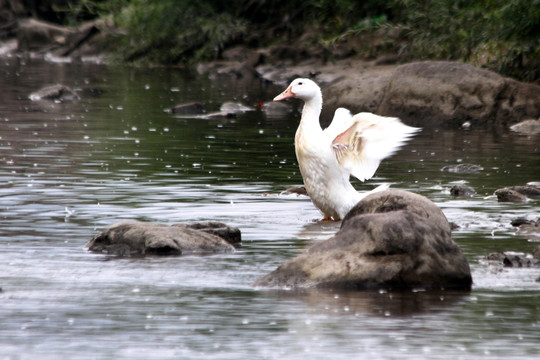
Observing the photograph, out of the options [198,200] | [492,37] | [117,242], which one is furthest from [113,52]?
[117,242]

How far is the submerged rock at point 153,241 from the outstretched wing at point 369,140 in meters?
2.36

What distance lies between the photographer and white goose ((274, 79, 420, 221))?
1176 centimetres

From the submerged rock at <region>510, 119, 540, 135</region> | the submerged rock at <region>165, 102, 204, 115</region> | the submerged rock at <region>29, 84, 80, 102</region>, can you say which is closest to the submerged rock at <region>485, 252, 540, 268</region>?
the submerged rock at <region>510, 119, 540, 135</region>

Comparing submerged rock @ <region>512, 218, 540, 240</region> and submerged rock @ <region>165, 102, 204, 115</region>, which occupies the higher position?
submerged rock @ <region>512, 218, 540, 240</region>

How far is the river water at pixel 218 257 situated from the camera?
22.7ft

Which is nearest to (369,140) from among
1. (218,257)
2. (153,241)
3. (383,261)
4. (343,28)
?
(218,257)

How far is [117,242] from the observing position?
973 cm

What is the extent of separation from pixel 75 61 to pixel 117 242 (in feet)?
133

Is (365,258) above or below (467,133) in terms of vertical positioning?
above

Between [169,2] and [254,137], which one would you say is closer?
[254,137]

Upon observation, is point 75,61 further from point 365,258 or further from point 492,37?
point 365,258

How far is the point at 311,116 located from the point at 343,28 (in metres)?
24.1

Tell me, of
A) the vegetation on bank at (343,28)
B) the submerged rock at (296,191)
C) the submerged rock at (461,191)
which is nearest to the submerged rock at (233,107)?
the vegetation on bank at (343,28)

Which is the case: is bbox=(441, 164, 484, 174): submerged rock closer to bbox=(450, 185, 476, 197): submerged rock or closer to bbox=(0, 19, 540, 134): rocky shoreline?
bbox=(450, 185, 476, 197): submerged rock
